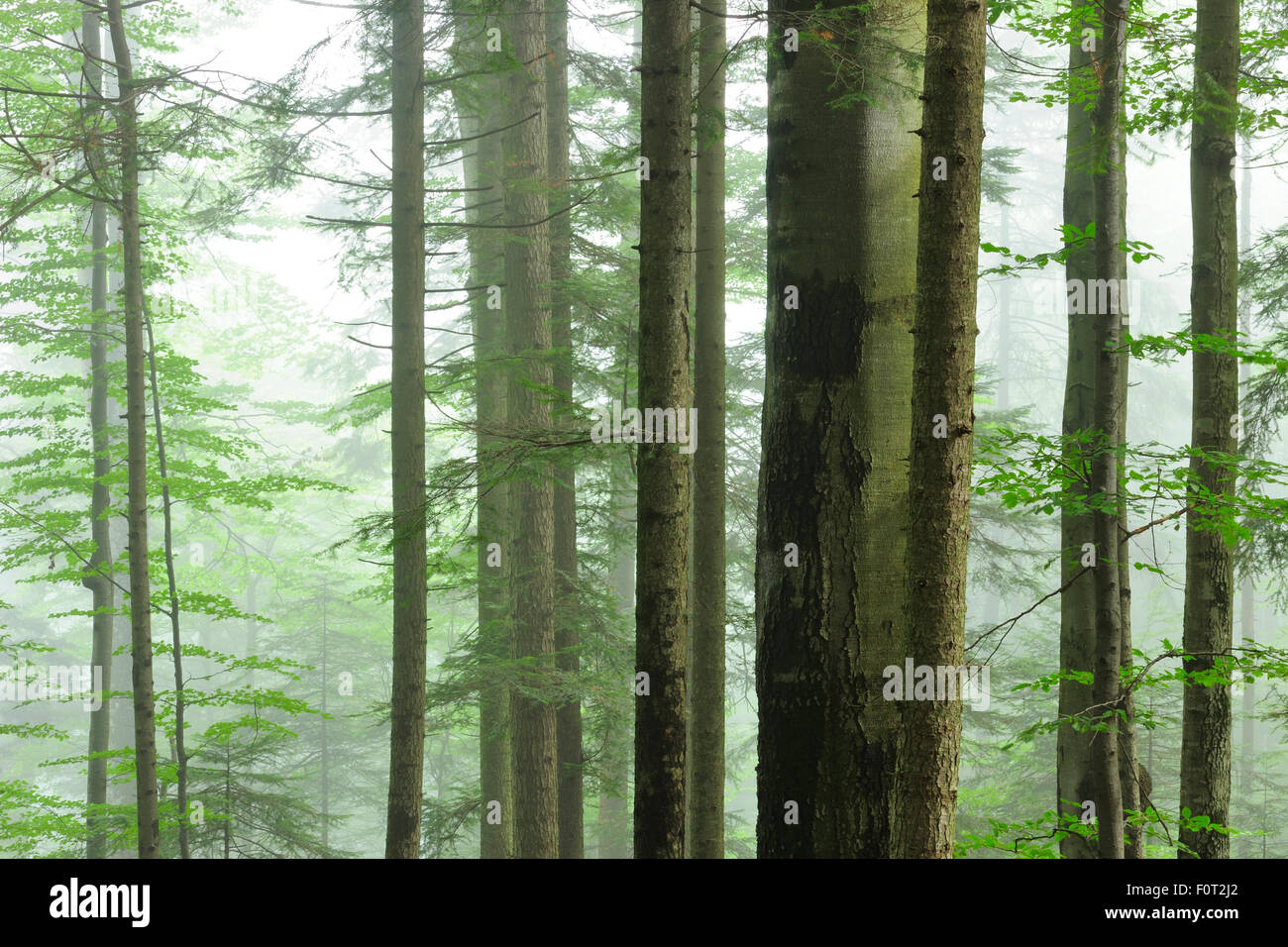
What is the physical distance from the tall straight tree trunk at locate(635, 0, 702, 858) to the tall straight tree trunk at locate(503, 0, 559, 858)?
14.2 ft

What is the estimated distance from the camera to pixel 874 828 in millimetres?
4141

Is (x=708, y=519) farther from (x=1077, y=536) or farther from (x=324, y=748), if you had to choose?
(x=324, y=748)

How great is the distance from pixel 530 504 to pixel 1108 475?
5692 mm

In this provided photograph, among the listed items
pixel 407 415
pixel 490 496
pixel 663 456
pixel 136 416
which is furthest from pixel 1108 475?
pixel 490 496

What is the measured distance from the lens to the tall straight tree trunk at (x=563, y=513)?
10781 mm

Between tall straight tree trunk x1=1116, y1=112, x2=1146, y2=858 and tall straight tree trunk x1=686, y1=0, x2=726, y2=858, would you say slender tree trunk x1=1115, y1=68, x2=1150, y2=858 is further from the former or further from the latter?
tall straight tree trunk x1=686, y1=0, x2=726, y2=858

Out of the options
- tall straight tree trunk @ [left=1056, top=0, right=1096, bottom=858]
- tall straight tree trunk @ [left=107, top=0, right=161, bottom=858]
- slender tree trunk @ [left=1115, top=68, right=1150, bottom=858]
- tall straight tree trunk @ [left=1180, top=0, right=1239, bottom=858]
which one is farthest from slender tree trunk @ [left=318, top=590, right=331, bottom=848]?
tall straight tree trunk @ [left=1180, top=0, right=1239, bottom=858]

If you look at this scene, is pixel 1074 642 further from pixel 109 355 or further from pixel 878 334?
pixel 109 355

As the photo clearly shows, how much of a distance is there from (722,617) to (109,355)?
14.9 metres

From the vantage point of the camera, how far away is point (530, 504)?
388 inches

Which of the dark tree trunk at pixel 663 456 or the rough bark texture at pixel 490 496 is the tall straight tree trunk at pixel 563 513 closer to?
the rough bark texture at pixel 490 496

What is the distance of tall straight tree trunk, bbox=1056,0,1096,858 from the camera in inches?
268

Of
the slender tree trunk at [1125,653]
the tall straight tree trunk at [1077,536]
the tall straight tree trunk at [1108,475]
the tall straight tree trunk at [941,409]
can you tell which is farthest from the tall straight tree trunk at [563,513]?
the tall straight tree trunk at [941,409]
